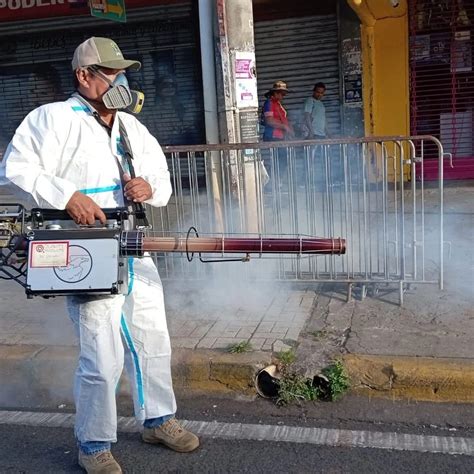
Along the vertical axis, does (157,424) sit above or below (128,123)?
below

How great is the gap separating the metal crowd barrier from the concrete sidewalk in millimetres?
170

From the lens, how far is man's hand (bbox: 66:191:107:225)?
2.96 metres

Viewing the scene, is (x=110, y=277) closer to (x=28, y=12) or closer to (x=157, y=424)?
(x=157, y=424)

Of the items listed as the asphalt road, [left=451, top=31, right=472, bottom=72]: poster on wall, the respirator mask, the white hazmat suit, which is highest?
[left=451, top=31, right=472, bottom=72]: poster on wall

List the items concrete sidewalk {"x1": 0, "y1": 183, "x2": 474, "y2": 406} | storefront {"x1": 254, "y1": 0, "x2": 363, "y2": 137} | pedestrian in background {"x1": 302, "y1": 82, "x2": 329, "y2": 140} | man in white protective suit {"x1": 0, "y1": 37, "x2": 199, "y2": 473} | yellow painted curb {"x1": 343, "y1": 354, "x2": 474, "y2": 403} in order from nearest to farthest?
1. man in white protective suit {"x1": 0, "y1": 37, "x2": 199, "y2": 473}
2. yellow painted curb {"x1": 343, "y1": 354, "x2": 474, "y2": 403}
3. concrete sidewalk {"x1": 0, "y1": 183, "x2": 474, "y2": 406}
4. pedestrian in background {"x1": 302, "y1": 82, "x2": 329, "y2": 140}
5. storefront {"x1": 254, "y1": 0, "x2": 363, "y2": 137}

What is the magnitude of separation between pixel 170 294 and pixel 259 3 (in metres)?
6.57

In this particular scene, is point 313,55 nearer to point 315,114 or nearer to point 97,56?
point 315,114

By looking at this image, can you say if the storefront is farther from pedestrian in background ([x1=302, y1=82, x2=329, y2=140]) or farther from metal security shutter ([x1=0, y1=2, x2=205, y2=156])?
metal security shutter ([x1=0, y1=2, x2=205, y2=156])

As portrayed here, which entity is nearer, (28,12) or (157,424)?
(157,424)

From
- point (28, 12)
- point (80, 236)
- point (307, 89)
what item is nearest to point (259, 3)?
point (307, 89)

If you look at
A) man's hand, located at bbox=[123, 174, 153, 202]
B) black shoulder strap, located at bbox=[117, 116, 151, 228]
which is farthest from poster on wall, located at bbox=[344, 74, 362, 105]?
man's hand, located at bbox=[123, 174, 153, 202]

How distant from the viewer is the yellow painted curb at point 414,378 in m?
3.92

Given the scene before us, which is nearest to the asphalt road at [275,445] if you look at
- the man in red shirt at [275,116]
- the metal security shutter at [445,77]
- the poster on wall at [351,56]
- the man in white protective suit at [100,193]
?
the man in white protective suit at [100,193]

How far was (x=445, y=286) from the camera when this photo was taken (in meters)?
5.50
